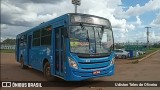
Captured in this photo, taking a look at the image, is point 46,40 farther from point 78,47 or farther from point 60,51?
Answer: point 78,47

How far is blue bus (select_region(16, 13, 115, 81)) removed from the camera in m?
10.2

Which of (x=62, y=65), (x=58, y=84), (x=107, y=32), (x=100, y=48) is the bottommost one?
(x=58, y=84)

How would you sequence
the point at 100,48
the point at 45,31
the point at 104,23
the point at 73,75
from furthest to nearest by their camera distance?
the point at 45,31, the point at 104,23, the point at 100,48, the point at 73,75

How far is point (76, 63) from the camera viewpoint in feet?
33.3

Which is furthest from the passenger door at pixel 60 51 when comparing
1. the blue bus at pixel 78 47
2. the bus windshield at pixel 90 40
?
the bus windshield at pixel 90 40

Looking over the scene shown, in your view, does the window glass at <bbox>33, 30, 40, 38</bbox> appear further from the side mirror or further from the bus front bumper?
the bus front bumper

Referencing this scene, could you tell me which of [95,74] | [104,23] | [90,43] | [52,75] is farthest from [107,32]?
[52,75]

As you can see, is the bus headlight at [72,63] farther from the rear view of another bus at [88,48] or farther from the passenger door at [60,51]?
the passenger door at [60,51]

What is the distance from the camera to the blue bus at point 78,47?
10.2 meters

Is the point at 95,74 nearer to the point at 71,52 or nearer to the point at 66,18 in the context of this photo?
the point at 71,52

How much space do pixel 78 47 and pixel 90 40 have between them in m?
Answer: 0.66

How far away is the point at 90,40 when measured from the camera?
10617mm

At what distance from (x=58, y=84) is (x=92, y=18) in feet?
11.2

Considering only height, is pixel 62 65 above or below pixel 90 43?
below
